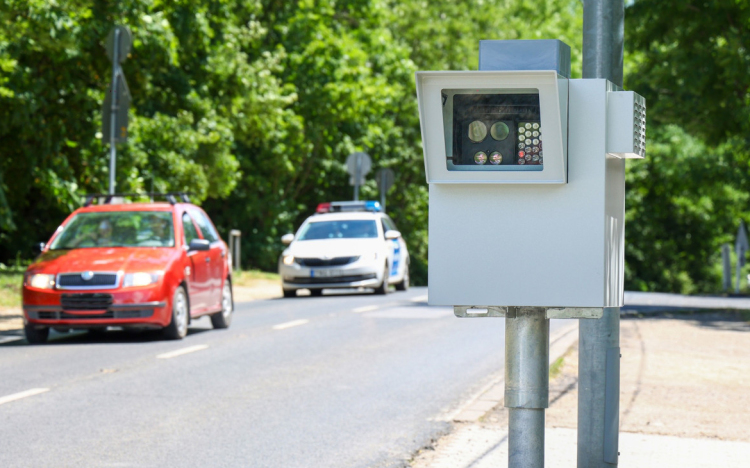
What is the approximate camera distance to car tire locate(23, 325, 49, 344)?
13.2 metres

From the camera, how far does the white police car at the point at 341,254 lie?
23312 millimetres

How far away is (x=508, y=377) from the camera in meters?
4.05

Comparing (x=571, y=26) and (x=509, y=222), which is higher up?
(x=571, y=26)

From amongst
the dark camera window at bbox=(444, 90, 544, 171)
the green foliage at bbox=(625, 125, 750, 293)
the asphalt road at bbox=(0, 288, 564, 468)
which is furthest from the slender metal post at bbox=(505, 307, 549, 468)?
the green foliage at bbox=(625, 125, 750, 293)

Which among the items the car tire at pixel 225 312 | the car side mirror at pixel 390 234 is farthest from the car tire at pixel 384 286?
the car tire at pixel 225 312

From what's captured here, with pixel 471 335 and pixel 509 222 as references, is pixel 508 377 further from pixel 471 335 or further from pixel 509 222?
pixel 471 335

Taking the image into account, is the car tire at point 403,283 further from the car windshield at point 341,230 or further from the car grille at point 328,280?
the car grille at point 328,280

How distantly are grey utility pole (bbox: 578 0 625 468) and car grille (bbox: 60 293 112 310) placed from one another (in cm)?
844

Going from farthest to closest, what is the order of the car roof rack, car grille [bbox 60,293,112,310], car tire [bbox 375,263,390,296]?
car tire [bbox 375,263,390,296], the car roof rack, car grille [bbox 60,293,112,310]

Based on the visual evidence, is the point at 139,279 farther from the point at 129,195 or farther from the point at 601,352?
the point at 601,352

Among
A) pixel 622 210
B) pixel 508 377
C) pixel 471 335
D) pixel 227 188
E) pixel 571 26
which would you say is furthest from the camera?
pixel 571 26

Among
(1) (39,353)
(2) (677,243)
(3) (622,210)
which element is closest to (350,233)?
(1) (39,353)

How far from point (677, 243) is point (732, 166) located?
33.4 m

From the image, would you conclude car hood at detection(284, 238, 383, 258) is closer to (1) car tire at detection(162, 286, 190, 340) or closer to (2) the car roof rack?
(2) the car roof rack
